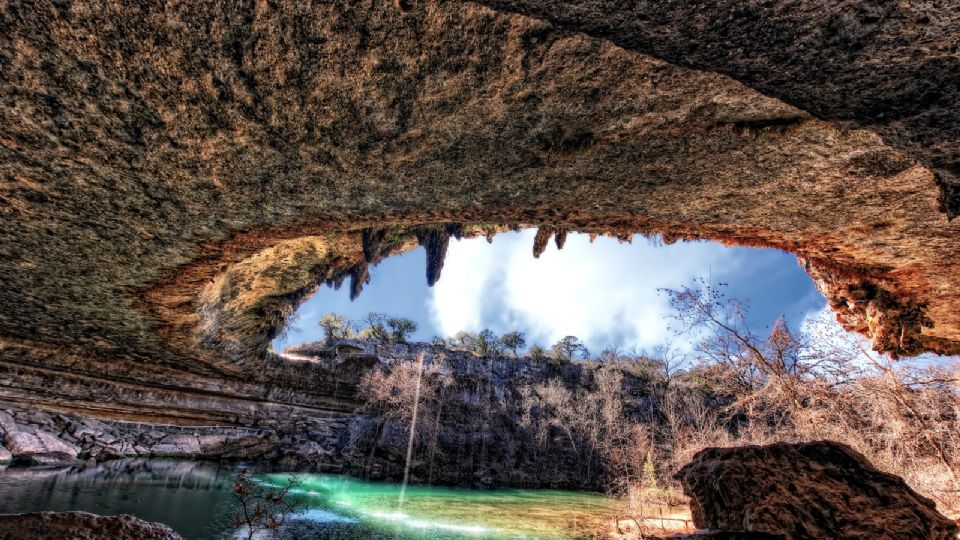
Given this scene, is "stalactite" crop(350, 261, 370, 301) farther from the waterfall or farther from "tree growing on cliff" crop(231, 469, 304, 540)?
the waterfall

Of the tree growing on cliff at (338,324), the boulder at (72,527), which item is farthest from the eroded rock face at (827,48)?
the tree growing on cliff at (338,324)

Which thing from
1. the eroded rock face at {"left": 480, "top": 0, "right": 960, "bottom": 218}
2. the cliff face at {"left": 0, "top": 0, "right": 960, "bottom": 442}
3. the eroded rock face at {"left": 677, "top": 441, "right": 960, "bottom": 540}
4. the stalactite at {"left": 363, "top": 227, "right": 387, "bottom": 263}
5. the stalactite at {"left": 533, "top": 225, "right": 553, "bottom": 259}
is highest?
the stalactite at {"left": 363, "top": 227, "right": 387, "bottom": 263}

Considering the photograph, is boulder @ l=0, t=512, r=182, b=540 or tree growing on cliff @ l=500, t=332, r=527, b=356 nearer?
boulder @ l=0, t=512, r=182, b=540

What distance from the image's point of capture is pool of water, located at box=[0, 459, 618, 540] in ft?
33.0

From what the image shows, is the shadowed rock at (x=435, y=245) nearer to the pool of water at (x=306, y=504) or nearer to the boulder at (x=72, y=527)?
the pool of water at (x=306, y=504)

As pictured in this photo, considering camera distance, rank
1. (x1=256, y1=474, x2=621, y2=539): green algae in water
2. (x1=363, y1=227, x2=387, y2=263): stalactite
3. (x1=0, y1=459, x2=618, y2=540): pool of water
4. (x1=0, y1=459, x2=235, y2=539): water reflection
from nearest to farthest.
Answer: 1. (x1=363, y1=227, x2=387, y2=263): stalactite
2. (x1=0, y1=459, x2=235, y2=539): water reflection
3. (x1=0, y1=459, x2=618, y2=540): pool of water
4. (x1=256, y1=474, x2=621, y2=539): green algae in water

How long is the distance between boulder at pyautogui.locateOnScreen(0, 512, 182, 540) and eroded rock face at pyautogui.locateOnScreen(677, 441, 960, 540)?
5.50 meters

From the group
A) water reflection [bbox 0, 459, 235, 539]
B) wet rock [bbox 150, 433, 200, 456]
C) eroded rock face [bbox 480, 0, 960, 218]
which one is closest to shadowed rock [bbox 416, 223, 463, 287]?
water reflection [bbox 0, 459, 235, 539]

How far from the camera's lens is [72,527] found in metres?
3.48

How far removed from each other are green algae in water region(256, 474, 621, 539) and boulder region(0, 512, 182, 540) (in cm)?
796

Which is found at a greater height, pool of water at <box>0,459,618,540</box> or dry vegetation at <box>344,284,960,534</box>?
dry vegetation at <box>344,284,960,534</box>

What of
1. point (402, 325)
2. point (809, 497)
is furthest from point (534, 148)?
point (402, 325)

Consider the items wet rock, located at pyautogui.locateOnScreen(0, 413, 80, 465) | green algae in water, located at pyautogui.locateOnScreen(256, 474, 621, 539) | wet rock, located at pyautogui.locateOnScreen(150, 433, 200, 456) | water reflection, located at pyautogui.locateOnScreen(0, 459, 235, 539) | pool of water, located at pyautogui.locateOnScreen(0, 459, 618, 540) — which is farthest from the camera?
wet rock, located at pyautogui.locateOnScreen(150, 433, 200, 456)

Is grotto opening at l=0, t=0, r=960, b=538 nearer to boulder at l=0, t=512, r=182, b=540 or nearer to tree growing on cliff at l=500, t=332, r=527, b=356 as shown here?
boulder at l=0, t=512, r=182, b=540
